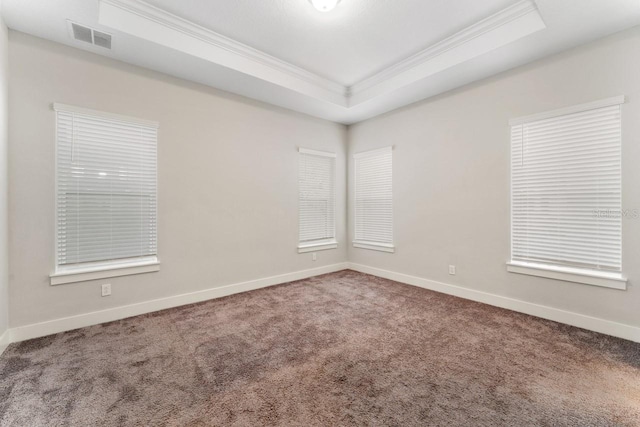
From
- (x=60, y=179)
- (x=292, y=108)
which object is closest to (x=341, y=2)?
(x=292, y=108)

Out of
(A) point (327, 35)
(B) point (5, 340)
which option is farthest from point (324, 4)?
(B) point (5, 340)

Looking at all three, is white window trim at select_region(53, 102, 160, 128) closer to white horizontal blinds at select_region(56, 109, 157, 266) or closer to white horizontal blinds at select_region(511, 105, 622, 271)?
white horizontal blinds at select_region(56, 109, 157, 266)

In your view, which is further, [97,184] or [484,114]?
[484,114]

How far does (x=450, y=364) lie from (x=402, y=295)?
162 centimetres

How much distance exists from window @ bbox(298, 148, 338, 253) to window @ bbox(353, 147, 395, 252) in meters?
0.46

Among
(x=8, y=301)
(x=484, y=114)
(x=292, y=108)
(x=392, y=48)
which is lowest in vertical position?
(x=8, y=301)

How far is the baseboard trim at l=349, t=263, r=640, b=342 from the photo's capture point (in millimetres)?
2488

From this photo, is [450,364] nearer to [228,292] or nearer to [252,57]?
[228,292]

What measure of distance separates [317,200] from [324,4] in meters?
2.93

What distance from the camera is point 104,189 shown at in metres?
2.89

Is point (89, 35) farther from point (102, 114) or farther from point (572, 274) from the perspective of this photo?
point (572, 274)

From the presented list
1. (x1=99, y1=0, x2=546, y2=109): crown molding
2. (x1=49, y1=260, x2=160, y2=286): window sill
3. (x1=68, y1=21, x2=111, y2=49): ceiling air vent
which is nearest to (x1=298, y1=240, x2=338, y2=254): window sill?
(x1=49, y1=260, x2=160, y2=286): window sill

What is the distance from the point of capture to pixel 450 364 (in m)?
2.07

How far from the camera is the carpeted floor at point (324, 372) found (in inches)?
62.2
